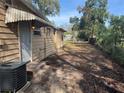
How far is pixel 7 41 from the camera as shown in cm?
881

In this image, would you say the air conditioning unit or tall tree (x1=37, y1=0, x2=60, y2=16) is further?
tall tree (x1=37, y1=0, x2=60, y2=16)

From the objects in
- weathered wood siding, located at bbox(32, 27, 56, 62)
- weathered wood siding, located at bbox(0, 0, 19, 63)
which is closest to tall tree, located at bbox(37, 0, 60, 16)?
weathered wood siding, located at bbox(32, 27, 56, 62)

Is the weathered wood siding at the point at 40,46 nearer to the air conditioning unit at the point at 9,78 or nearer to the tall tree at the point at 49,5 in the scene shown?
the air conditioning unit at the point at 9,78

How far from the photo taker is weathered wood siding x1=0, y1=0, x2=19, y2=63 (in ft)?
27.5

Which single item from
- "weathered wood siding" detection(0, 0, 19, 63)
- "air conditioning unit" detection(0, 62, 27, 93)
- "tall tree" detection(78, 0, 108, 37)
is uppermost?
"tall tree" detection(78, 0, 108, 37)

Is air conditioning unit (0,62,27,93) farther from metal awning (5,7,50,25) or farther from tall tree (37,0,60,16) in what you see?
tall tree (37,0,60,16)

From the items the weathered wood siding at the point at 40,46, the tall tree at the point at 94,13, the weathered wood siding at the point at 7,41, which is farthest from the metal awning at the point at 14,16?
the tall tree at the point at 94,13

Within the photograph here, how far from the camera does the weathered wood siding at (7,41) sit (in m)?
8.40

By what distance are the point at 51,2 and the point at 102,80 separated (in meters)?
36.0

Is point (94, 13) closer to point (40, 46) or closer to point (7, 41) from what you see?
point (40, 46)

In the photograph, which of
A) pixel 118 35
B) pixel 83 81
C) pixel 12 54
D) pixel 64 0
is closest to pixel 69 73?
pixel 83 81

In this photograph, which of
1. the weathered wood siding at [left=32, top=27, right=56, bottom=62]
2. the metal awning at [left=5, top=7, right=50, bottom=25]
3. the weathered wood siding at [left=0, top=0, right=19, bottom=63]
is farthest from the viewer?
the weathered wood siding at [left=32, top=27, right=56, bottom=62]

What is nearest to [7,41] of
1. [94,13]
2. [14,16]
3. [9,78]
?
[14,16]

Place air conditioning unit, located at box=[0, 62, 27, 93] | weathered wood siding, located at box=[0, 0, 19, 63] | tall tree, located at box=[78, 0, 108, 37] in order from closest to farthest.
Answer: air conditioning unit, located at box=[0, 62, 27, 93] < weathered wood siding, located at box=[0, 0, 19, 63] < tall tree, located at box=[78, 0, 108, 37]
